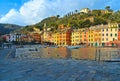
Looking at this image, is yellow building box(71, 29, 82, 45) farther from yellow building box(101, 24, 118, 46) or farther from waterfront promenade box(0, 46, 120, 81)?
waterfront promenade box(0, 46, 120, 81)

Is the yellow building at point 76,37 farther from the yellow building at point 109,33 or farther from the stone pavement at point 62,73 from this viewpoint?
the stone pavement at point 62,73

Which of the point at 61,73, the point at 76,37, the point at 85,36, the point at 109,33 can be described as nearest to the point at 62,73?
the point at 61,73

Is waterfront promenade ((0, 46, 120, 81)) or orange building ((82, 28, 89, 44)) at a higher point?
orange building ((82, 28, 89, 44))

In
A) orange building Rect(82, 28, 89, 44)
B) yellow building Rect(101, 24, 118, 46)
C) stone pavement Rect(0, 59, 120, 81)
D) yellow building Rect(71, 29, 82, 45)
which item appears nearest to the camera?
stone pavement Rect(0, 59, 120, 81)

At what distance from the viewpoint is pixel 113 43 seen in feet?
385

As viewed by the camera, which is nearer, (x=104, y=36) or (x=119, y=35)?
(x=119, y=35)

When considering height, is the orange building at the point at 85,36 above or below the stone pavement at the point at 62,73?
above

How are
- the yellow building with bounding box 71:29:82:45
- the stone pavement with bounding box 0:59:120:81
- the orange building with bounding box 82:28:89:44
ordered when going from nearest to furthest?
the stone pavement with bounding box 0:59:120:81, the orange building with bounding box 82:28:89:44, the yellow building with bounding box 71:29:82:45

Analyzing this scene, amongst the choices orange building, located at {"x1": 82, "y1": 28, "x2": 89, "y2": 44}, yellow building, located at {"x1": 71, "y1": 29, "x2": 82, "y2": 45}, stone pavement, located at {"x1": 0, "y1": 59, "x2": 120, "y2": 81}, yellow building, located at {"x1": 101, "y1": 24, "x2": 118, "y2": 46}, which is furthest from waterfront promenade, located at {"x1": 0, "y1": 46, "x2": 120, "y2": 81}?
yellow building, located at {"x1": 71, "y1": 29, "x2": 82, "y2": 45}

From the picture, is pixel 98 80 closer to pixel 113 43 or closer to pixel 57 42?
pixel 113 43

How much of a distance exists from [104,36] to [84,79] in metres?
119

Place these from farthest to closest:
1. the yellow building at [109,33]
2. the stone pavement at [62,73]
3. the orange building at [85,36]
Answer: the orange building at [85,36] → the yellow building at [109,33] → the stone pavement at [62,73]

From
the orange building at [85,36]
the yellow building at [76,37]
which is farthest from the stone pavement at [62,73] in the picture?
the yellow building at [76,37]

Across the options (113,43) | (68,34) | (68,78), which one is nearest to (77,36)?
(68,34)
